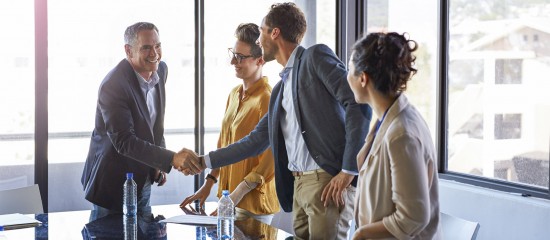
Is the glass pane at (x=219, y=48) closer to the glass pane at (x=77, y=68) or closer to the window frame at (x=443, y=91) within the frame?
the glass pane at (x=77, y=68)

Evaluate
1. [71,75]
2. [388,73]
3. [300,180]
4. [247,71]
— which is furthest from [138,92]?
[388,73]

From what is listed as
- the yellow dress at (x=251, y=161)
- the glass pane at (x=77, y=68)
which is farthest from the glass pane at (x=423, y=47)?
the glass pane at (x=77, y=68)

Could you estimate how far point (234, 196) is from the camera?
3.26 meters

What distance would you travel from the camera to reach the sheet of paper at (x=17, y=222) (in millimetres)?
2869

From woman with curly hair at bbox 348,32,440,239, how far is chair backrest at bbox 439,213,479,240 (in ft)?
2.02

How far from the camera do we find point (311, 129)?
2.84 m

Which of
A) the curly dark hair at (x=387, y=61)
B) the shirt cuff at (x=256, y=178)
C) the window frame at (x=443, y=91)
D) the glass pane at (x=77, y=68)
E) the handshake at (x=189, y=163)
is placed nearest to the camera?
the curly dark hair at (x=387, y=61)

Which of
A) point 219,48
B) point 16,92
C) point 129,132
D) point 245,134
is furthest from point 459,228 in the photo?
point 16,92

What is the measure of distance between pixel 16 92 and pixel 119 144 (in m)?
1.57

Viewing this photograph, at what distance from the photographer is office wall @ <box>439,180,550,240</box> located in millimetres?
3529

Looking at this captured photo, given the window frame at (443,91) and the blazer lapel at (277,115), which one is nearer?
the blazer lapel at (277,115)

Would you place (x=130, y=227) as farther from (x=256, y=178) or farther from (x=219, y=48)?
(x=219, y=48)

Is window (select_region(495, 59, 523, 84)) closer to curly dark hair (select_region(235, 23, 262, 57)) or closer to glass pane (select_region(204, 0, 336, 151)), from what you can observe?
curly dark hair (select_region(235, 23, 262, 57))

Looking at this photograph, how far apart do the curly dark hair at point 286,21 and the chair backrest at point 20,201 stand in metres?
1.54
